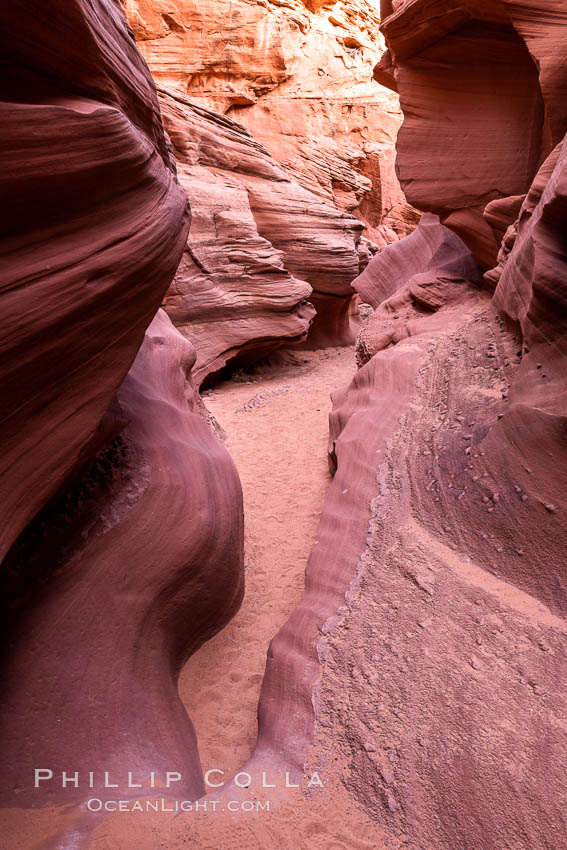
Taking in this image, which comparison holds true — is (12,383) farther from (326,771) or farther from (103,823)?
(326,771)

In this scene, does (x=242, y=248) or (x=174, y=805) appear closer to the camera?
(x=174, y=805)

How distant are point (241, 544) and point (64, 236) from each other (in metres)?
2.15

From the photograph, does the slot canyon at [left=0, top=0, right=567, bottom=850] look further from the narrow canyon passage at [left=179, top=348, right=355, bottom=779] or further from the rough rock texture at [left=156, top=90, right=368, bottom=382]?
the rough rock texture at [left=156, top=90, right=368, bottom=382]

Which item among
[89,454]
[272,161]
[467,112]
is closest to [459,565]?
[89,454]

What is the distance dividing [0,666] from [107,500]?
88 cm

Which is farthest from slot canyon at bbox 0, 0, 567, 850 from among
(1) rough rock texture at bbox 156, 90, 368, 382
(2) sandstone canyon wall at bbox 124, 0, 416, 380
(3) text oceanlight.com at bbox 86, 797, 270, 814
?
(2) sandstone canyon wall at bbox 124, 0, 416, 380

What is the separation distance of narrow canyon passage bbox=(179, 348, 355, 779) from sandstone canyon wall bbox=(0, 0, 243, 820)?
0.51 ft

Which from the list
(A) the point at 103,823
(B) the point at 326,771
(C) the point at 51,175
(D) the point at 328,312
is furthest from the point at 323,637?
(D) the point at 328,312

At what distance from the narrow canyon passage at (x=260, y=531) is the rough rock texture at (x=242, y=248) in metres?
1.05

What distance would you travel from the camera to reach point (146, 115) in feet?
8.38

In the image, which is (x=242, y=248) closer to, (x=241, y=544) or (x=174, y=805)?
(x=241, y=544)

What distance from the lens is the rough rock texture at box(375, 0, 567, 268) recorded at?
4824 millimetres

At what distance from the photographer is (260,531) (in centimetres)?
414

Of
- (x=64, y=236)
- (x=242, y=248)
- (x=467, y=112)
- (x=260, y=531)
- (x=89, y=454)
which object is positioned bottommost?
(x=260, y=531)
